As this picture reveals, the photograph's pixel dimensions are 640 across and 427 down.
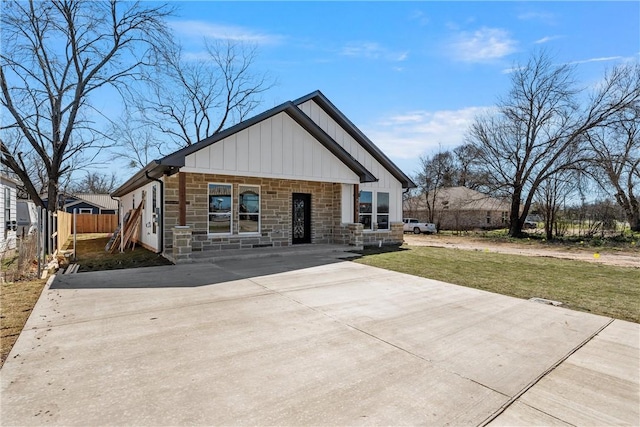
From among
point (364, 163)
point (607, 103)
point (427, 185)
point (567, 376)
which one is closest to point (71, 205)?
point (364, 163)

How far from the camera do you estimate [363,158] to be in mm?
15172

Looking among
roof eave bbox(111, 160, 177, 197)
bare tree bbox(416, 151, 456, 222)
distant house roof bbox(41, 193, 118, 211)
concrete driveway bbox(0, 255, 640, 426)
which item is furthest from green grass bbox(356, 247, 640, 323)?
distant house roof bbox(41, 193, 118, 211)

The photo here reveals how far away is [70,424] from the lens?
2.44 metres

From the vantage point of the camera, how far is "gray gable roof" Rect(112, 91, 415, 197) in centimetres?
922

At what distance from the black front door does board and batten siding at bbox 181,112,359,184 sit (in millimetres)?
1831

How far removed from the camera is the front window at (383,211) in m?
15.6

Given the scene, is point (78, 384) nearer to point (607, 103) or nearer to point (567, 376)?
point (567, 376)

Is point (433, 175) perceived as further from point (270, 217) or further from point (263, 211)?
point (263, 211)

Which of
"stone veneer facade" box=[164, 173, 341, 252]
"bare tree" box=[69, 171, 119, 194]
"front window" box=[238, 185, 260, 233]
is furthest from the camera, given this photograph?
"bare tree" box=[69, 171, 119, 194]

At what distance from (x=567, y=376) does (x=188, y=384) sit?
11.7 feet

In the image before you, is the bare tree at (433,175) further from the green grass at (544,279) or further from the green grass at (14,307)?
the green grass at (14,307)

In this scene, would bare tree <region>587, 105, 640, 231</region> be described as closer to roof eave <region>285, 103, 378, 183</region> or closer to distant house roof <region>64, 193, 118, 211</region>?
roof eave <region>285, 103, 378, 183</region>

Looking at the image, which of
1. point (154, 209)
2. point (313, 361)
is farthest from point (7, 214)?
point (313, 361)

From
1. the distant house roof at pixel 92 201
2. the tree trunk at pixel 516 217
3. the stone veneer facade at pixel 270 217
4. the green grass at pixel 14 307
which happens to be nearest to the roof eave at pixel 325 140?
the stone veneer facade at pixel 270 217
